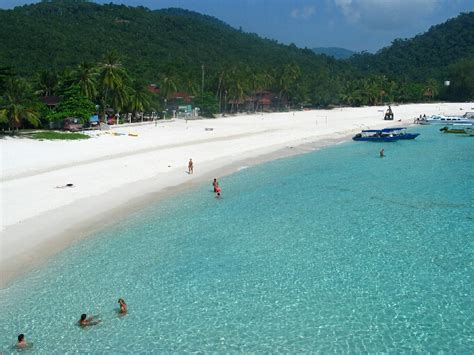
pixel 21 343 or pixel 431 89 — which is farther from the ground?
pixel 431 89

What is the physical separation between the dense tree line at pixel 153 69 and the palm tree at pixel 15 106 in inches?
3.6

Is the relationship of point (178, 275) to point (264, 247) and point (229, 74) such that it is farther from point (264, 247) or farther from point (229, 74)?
point (229, 74)

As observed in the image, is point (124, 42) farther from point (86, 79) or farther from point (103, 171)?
point (103, 171)

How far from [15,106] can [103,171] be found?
16.1 m

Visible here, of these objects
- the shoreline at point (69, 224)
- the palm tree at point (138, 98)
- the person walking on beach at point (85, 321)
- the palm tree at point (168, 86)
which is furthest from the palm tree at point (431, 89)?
the person walking on beach at point (85, 321)

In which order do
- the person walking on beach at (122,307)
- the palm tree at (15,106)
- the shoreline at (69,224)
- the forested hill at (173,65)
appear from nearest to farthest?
the person walking on beach at (122,307), the shoreline at (69,224), the palm tree at (15,106), the forested hill at (173,65)

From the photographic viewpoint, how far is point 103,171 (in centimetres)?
3145

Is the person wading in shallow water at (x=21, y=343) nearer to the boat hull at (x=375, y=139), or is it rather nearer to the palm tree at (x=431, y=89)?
the boat hull at (x=375, y=139)

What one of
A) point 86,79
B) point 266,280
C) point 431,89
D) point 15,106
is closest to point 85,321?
point 266,280

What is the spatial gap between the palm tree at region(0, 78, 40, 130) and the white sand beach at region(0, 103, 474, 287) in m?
2.14

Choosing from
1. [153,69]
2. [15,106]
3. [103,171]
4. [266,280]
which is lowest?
[266,280]

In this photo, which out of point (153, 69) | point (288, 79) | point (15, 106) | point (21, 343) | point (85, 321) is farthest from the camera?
point (288, 79)

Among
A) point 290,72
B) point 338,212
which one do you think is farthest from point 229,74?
point 338,212

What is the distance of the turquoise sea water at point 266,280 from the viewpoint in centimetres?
1322
